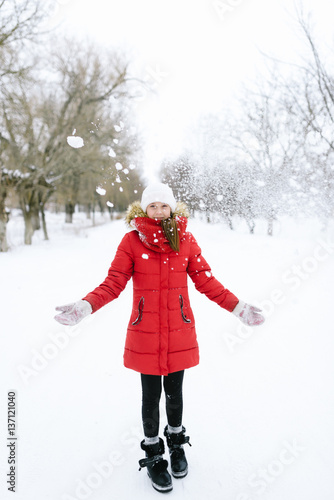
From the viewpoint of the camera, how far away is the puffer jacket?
1.72 meters

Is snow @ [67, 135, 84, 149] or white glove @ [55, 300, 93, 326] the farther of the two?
snow @ [67, 135, 84, 149]

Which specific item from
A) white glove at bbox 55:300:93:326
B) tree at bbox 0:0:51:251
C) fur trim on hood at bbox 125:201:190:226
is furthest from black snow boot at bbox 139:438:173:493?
tree at bbox 0:0:51:251

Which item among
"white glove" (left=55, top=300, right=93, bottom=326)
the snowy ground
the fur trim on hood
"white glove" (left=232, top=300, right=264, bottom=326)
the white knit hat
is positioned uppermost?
the white knit hat

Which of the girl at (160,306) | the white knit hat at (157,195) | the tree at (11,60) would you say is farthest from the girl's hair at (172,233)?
the tree at (11,60)

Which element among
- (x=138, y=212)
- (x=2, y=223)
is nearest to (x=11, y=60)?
(x=2, y=223)

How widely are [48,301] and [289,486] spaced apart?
14.6ft

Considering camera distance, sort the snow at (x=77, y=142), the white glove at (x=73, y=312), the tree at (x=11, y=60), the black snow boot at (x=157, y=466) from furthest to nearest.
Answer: the tree at (x=11, y=60), the snow at (x=77, y=142), the black snow boot at (x=157, y=466), the white glove at (x=73, y=312)

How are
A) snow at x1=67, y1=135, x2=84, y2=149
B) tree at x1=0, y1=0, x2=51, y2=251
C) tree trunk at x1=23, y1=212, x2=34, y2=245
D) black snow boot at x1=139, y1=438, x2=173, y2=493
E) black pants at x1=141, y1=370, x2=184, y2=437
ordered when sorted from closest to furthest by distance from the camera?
black snow boot at x1=139, y1=438, x2=173, y2=493, black pants at x1=141, y1=370, x2=184, y2=437, snow at x1=67, y1=135, x2=84, y2=149, tree at x1=0, y1=0, x2=51, y2=251, tree trunk at x1=23, y1=212, x2=34, y2=245

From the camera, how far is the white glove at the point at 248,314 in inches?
69.4

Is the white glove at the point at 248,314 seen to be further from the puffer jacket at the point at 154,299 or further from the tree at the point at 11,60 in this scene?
the tree at the point at 11,60

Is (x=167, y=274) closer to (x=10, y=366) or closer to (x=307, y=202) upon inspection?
(x=10, y=366)

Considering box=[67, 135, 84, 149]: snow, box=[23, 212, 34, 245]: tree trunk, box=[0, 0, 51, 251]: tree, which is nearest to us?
box=[67, 135, 84, 149]: snow

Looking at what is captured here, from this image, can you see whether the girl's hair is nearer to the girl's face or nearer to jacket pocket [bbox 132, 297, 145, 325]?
the girl's face

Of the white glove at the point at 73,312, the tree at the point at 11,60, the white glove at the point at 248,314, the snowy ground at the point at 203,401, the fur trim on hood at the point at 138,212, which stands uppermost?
the tree at the point at 11,60
